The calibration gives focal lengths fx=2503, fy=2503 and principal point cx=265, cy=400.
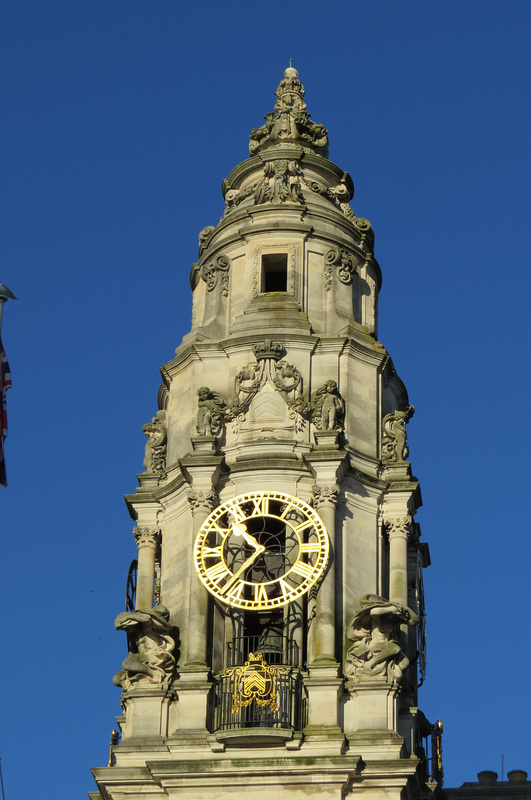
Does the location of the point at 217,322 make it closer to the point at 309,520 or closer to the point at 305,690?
the point at 309,520

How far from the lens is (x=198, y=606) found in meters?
52.1

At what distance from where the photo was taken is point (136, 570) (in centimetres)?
5566

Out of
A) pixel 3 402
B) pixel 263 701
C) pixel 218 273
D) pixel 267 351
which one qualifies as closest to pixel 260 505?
pixel 267 351

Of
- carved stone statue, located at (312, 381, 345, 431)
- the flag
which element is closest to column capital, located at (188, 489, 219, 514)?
carved stone statue, located at (312, 381, 345, 431)

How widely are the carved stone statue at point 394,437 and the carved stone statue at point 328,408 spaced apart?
138cm

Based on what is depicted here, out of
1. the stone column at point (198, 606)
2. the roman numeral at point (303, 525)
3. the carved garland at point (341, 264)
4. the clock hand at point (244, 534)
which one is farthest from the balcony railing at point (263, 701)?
the carved garland at point (341, 264)

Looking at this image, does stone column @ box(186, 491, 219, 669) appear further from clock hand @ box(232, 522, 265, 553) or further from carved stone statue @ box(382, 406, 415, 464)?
carved stone statue @ box(382, 406, 415, 464)

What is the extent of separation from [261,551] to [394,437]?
4633mm

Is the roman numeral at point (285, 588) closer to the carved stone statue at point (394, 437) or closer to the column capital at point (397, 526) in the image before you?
the column capital at point (397, 526)

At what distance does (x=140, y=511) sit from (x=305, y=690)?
6.58 meters

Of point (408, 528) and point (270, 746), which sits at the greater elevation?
point (408, 528)

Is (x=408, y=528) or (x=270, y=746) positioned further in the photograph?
(x=408, y=528)

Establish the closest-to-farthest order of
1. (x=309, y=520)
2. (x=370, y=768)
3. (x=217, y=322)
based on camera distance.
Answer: (x=370, y=768) < (x=309, y=520) < (x=217, y=322)

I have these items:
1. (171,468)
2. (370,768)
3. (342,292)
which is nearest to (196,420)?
(171,468)
